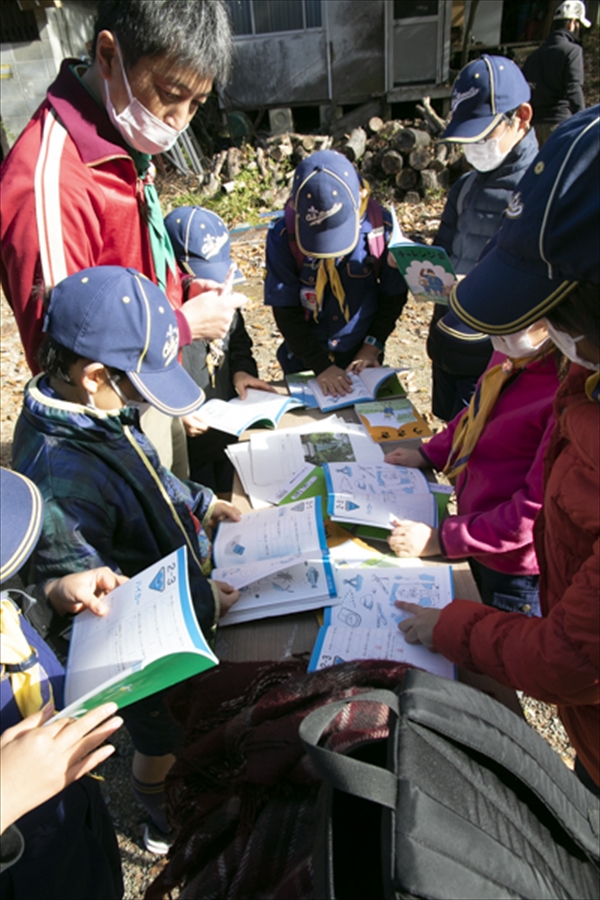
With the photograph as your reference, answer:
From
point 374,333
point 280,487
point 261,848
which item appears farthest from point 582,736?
point 374,333

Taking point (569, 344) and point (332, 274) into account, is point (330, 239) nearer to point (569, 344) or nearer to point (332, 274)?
point (332, 274)

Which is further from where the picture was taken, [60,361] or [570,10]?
[570,10]

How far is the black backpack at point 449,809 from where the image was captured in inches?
24.9

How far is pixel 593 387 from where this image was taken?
3.78 feet

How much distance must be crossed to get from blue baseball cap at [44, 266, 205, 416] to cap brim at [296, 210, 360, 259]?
1.24 meters

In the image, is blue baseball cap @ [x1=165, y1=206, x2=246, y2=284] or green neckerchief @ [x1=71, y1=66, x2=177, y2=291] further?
blue baseball cap @ [x1=165, y1=206, x2=246, y2=284]

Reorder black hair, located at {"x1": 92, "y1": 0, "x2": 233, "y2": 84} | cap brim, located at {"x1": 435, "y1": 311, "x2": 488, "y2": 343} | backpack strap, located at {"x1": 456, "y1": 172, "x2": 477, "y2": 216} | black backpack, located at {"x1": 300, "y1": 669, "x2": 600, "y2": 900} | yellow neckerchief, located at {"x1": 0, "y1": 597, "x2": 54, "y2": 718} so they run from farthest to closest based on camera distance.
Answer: backpack strap, located at {"x1": 456, "y1": 172, "x2": 477, "y2": 216} → cap brim, located at {"x1": 435, "y1": 311, "x2": 488, "y2": 343} → black hair, located at {"x1": 92, "y1": 0, "x2": 233, "y2": 84} → yellow neckerchief, located at {"x1": 0, "y1": 597, "x2": 54, "y2": 718} → black backpack, located at {"x1": 300, "y1": 669, "x2": 600, "y2": 900}

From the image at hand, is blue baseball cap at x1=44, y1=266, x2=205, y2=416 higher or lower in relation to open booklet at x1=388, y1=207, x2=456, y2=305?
higher

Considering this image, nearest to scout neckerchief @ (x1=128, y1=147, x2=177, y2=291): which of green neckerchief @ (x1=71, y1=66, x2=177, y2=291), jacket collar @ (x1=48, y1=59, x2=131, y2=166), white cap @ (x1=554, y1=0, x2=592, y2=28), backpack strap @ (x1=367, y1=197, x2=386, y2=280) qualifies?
green neckerchief @ (x1=71, y1=66, x2=177, y2=291)

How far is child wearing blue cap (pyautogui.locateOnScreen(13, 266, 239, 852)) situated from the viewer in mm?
1441

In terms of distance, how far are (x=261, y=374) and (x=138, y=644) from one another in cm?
427

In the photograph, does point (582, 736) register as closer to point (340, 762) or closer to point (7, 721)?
point (340, 762)

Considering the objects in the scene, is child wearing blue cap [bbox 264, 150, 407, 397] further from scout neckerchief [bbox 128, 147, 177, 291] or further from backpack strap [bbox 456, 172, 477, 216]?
scout neckerchief [bbox 128, 147, 177, 291]

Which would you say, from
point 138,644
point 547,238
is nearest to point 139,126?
point 547,238
